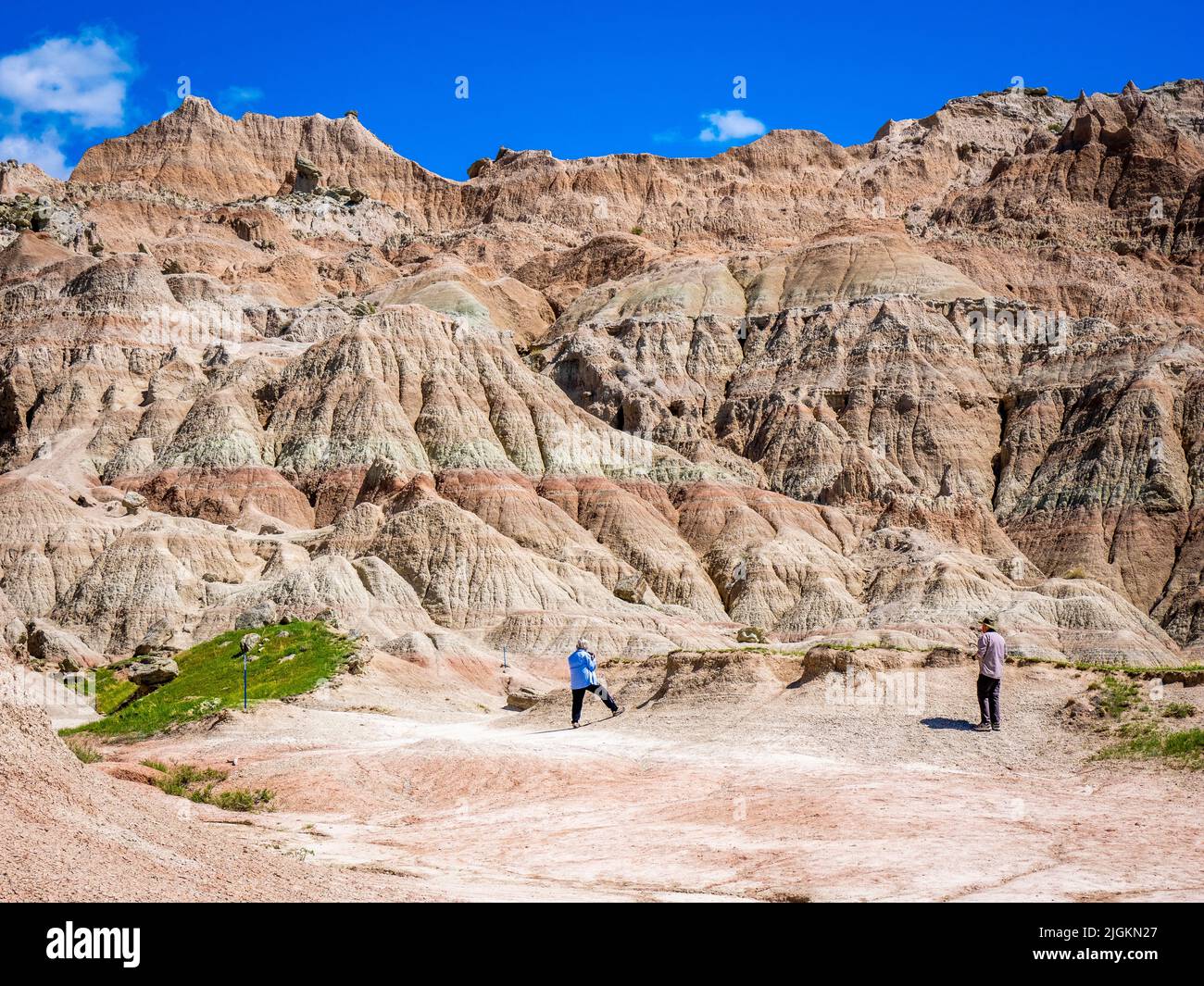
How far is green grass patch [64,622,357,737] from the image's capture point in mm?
32062

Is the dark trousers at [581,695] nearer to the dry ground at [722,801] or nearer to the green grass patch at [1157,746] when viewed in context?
the dry ground at [722,801]

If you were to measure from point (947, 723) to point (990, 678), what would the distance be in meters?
1.36

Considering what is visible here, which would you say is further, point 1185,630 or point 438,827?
point 1185,630

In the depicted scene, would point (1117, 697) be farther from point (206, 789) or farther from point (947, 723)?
point (206, 789)

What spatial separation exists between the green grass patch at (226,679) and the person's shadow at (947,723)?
16.1 m

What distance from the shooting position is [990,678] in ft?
74.2

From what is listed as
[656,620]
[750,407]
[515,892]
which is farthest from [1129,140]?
[515,892]

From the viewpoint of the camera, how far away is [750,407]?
11331 cm

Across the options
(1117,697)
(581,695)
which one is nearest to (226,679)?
(581,695)

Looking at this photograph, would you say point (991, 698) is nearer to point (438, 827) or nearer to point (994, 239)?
point (438, 827)

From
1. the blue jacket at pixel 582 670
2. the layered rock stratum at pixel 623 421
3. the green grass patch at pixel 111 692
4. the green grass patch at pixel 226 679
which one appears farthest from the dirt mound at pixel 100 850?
the layered rock stratum at pixel 623 421

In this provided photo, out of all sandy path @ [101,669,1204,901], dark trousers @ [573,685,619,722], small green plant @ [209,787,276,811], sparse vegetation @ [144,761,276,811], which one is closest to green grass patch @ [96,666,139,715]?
sandy path @ [101,669,1204,901]
